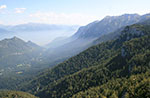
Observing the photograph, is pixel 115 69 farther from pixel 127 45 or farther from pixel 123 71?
pixel 127 45

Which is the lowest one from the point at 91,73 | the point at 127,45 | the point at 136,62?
the point at 91,73

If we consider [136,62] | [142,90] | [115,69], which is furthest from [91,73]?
[142,90]

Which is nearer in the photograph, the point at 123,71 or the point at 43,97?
the point at 123,71

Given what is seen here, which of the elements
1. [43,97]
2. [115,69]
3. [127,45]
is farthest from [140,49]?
[43,97]

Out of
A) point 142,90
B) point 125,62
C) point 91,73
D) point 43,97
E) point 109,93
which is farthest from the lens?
point 43,97

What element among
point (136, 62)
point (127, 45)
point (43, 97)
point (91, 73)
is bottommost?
point (43, 97)

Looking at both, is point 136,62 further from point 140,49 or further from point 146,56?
point 140,49

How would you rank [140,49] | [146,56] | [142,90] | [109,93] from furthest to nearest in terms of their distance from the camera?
[140,49] < [146,56] < [109,93] < [142,90]

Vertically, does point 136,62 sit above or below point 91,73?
above

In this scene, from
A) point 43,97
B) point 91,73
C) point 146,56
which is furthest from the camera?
point 43,97
